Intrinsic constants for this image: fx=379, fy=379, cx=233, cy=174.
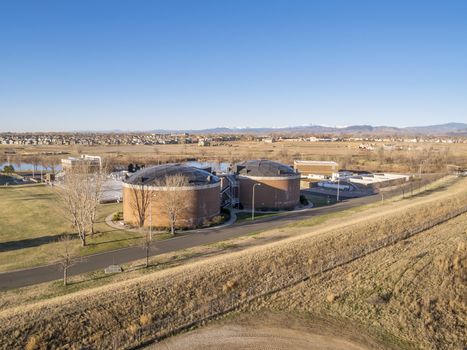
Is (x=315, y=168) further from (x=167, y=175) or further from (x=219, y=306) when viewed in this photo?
(x=219, y=306)

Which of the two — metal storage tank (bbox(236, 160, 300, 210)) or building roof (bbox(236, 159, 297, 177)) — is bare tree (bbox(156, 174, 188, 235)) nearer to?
metal storage tank (bbox(236, 160, 300, 210))

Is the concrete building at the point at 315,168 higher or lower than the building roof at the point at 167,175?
lower

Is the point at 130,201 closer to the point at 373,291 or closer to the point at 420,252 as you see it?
the point at 373,291

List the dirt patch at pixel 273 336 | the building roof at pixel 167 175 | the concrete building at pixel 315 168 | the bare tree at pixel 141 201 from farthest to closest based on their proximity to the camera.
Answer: the concrete building at pixel 315 168 → the building roof at pixel 167 175 → the bare tree at pixel 141 201 → the dirt patch at pixel 273 336

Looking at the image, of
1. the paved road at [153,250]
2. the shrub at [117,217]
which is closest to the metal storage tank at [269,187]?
the paved road at [153,250]

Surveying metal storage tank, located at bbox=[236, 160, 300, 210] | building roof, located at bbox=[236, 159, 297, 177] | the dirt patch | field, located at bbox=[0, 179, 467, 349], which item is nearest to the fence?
field, located at bbox=[0, 179, 467, 349]

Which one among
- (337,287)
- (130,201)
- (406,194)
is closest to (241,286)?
(337,287)

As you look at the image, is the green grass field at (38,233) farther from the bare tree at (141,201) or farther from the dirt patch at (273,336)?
the dirt patch at (273,336)
